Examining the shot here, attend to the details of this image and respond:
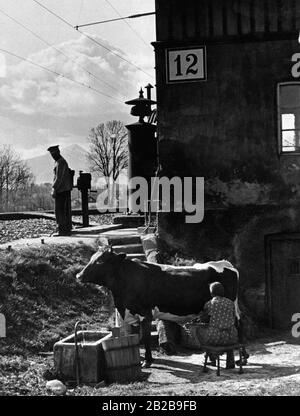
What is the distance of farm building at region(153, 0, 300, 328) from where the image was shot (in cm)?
1347

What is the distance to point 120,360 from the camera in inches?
360

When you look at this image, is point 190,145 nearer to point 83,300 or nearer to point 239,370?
point 83,300

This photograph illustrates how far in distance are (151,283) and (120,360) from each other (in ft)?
6.20

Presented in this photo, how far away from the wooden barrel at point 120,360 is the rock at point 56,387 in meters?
0.78

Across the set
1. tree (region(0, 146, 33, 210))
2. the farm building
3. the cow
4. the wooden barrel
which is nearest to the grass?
the cow

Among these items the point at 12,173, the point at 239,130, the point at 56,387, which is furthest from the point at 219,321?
the point at 12,173

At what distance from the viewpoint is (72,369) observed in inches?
362

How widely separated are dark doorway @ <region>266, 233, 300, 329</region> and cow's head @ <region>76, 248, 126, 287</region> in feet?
14.7

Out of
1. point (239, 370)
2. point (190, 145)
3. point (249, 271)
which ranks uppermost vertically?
point (190, 145)

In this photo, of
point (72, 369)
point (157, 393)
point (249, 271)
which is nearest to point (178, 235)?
point (249, 271)

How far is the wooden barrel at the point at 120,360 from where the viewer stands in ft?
30.0

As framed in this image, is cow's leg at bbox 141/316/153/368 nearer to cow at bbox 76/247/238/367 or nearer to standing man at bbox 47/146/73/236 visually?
cow at bbox 76/247/238/367

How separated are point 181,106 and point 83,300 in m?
4.70

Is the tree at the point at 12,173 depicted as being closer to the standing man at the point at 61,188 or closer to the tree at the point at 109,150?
the tree at the point at 109,150
